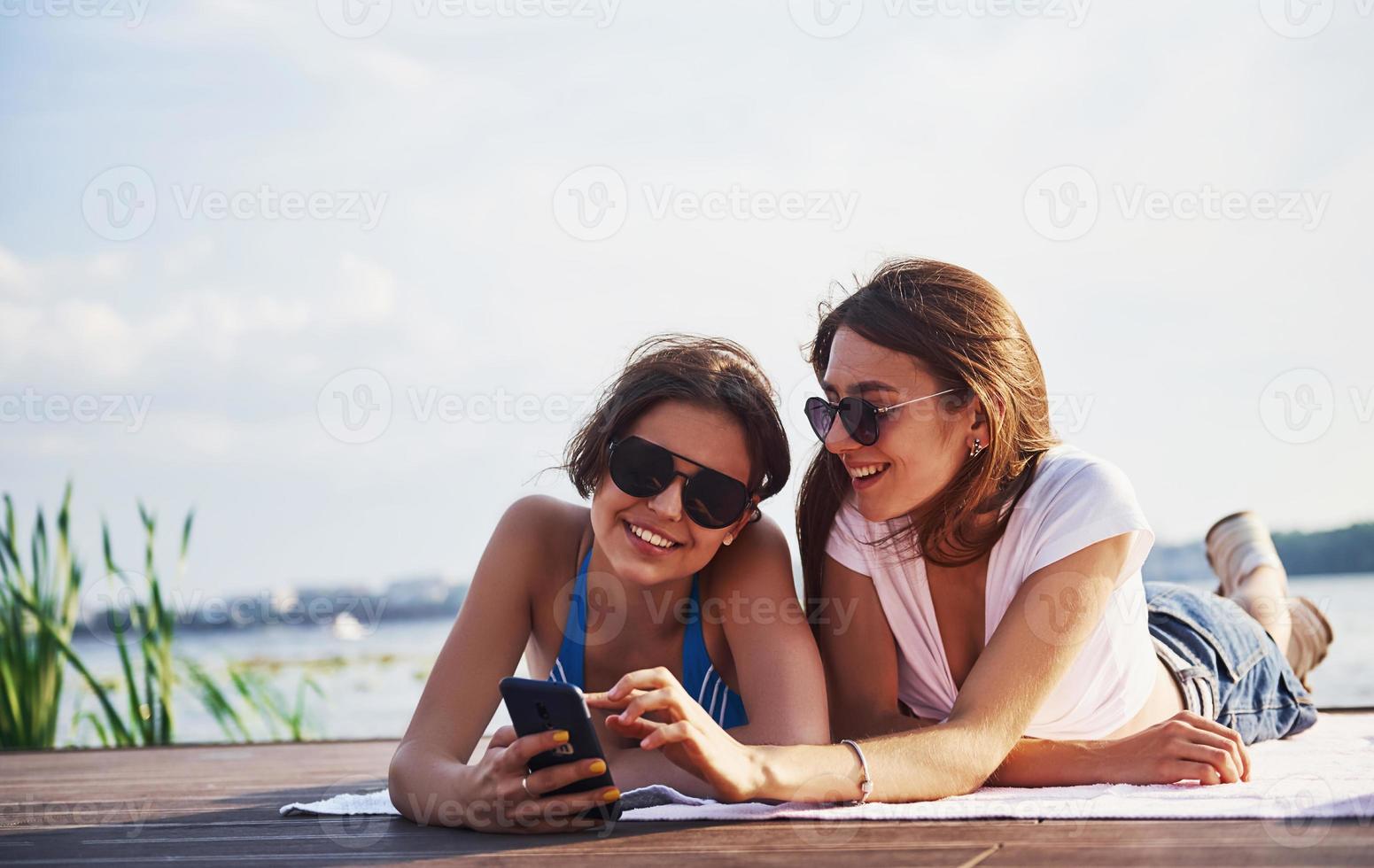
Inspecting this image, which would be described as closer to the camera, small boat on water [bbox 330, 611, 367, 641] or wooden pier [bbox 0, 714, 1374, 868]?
wooden pier [bbox 0, 714, 1374, 868]

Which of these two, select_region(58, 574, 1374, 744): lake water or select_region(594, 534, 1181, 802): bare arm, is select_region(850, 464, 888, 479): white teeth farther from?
select_region(58, 574, 1374, 744): lake water

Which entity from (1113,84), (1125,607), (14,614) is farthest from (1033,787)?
(1113,84)

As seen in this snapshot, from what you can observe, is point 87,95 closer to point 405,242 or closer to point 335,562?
point 405,242

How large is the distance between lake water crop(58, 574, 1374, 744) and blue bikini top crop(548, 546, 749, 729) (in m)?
3.26

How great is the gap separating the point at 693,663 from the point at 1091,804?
3.21ft

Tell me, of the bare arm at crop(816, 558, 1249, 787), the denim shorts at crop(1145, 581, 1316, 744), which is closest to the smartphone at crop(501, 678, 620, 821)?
the bare arm at crop(816, 558, 1249, 787)

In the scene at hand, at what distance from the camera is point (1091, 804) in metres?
2.13

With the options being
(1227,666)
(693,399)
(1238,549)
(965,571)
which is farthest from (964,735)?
(1238,549)

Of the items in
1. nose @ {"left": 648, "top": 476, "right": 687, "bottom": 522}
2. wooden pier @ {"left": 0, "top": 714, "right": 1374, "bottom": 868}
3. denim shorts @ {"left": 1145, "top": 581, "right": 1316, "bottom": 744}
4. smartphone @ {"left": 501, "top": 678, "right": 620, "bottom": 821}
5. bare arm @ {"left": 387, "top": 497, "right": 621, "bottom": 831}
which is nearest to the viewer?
wooden pier @ {"left": 0, "top": 714, "right": 1374, "bottom": 868}

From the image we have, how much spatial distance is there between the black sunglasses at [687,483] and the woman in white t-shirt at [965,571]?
0.35m

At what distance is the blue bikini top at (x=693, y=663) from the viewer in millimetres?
2699

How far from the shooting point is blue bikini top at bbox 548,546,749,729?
2699mm

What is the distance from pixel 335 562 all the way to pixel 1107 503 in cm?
2578

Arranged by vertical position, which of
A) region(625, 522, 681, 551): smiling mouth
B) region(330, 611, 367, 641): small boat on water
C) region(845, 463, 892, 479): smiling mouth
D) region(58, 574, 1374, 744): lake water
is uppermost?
region(845, 463, 892, 479): smiling mouth
